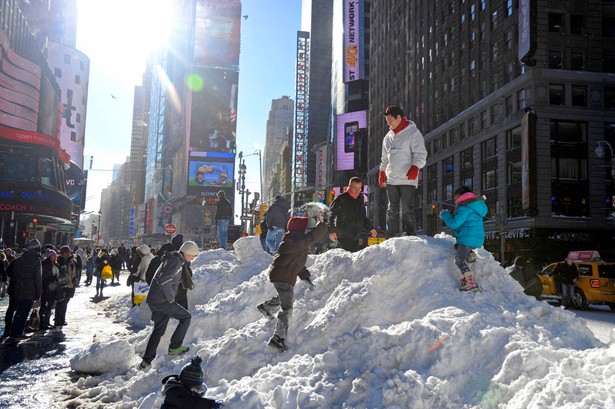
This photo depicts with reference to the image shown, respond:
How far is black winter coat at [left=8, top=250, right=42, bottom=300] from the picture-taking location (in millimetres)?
10312

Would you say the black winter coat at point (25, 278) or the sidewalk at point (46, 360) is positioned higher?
the black winter coat at point (25, 278)

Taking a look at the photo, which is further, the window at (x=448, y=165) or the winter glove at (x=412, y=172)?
the window at (x=448, y=165)

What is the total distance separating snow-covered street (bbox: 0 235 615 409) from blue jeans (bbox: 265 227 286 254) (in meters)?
3.59

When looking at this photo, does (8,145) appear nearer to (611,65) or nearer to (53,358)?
(53,358)

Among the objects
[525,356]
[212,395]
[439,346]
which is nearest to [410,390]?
[439,346]

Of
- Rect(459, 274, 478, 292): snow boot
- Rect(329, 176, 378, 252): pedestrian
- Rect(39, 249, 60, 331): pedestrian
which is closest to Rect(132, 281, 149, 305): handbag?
Rect(39, 249, 60, 331): pedestrian

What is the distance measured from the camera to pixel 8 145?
5356 cm

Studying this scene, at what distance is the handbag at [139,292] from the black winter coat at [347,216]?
25.6 ft

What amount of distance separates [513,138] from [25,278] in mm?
35328

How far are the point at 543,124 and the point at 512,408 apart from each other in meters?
35.4

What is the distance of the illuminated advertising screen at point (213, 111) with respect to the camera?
114 meters

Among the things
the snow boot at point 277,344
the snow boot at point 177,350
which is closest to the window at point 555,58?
the snow boot at point 277,344

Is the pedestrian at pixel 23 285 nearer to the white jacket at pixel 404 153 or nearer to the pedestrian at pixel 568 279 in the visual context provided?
the white jacket at pixel 404 153

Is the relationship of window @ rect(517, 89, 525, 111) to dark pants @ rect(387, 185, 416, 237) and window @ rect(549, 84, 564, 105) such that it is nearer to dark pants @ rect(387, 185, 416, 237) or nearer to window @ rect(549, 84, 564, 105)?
window @ rect(549, 84, 564, 105)
